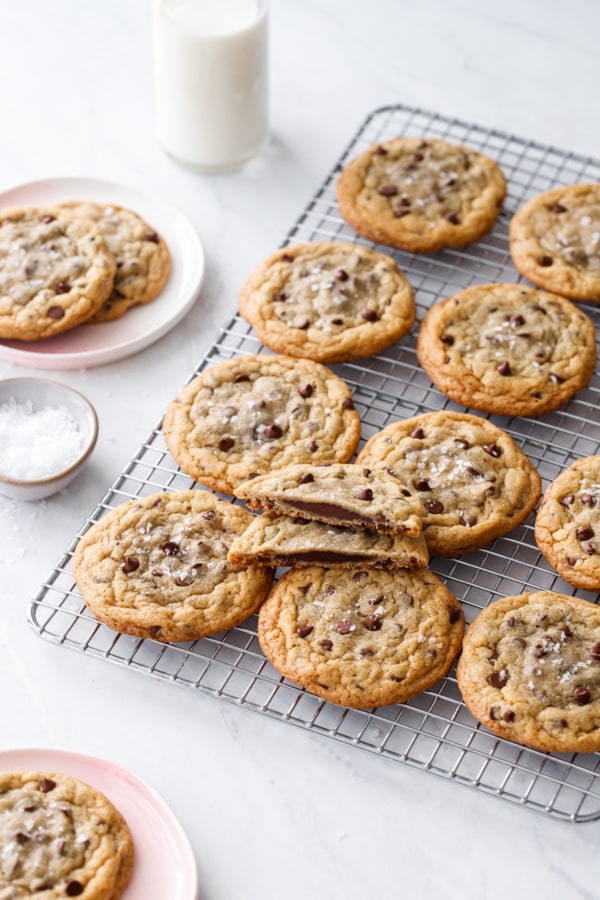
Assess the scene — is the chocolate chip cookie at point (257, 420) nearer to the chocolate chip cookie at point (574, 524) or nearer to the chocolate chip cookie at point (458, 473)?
the chocolate chip cookie at point (458, 473)

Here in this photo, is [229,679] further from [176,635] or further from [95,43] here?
[95,43]

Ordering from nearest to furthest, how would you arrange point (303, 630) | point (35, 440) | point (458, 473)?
point (303, 630) < point (458, 473) < point (35, 440)

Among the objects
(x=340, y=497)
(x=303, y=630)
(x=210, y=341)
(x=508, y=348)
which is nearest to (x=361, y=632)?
(x=303, y=630)

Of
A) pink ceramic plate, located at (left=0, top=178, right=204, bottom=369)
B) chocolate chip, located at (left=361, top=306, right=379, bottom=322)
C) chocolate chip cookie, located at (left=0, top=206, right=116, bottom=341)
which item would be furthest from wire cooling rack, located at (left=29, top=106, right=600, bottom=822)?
chocolate chip cookie, located at (left=0, top=206, right=116, bottom=341)

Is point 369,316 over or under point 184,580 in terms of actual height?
over

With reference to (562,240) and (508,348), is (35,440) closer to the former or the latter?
(508,348)

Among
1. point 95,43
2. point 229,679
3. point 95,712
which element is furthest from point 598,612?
point 95,43
